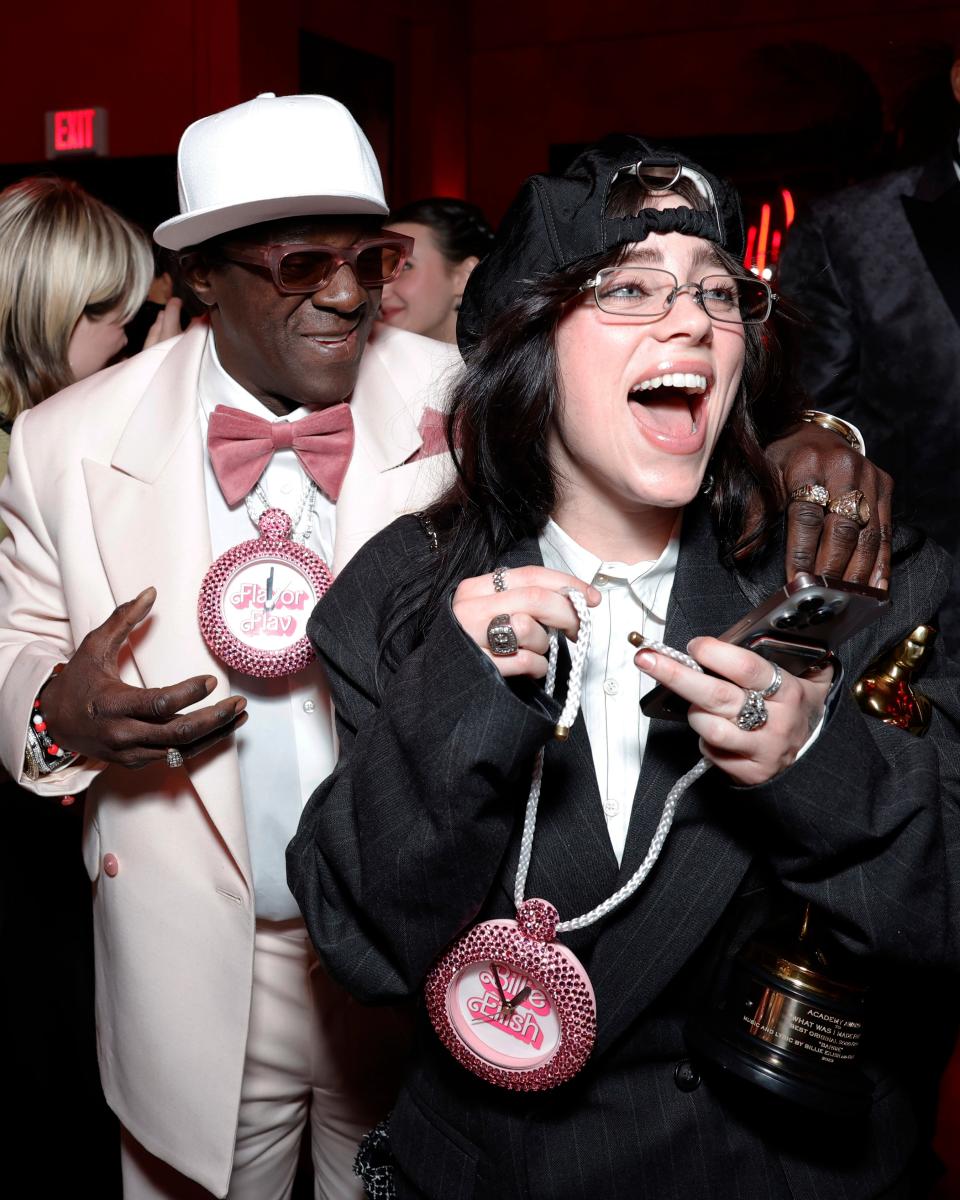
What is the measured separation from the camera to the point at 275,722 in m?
2.04

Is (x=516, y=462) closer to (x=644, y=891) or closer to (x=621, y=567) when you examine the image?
(x=621, y=567)

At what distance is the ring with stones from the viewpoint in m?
1.61

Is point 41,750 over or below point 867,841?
below

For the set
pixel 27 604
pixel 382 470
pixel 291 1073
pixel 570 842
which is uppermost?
pixel 382 470

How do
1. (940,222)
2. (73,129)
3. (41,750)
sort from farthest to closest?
(73,129) < (940,222) < (41,750)

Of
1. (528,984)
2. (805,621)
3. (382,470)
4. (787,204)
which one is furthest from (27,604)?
(787,204)

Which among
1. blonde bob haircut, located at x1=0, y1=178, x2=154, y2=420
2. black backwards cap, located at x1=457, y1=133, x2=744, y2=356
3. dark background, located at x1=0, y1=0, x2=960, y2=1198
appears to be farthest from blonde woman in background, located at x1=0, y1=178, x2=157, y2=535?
dark background, located at x1=0, y1=0, x2=960, y2=1198

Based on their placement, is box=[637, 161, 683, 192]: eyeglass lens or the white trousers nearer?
box=[637, 161, 683, 192]: eyeglass lens

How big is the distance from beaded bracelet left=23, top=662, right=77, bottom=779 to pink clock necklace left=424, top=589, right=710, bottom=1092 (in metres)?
0.85

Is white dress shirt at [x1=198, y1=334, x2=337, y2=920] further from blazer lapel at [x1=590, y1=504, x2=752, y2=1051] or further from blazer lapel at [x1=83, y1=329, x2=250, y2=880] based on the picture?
blazer lapel at [x1=590, y1=504, x2=752, y2=1051]

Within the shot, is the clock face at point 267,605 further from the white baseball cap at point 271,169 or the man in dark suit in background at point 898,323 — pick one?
the man in dark suit in background at point 898,323

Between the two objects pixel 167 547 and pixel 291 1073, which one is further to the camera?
pixel 291 1073

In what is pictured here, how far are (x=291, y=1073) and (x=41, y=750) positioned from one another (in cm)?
73

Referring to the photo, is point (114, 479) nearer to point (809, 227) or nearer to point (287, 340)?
point (287, 340)
